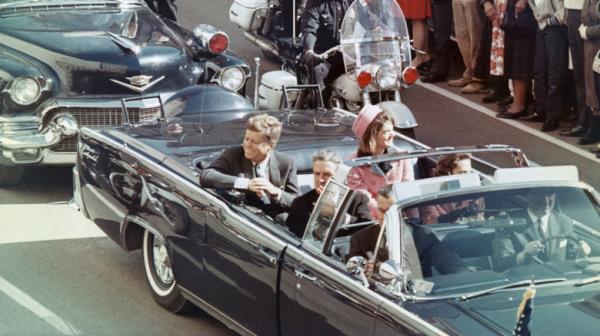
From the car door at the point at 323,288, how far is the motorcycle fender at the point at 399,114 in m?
3.88

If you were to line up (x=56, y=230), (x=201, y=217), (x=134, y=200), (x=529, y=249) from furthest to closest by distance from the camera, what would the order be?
(x=56, y=230) → (x=134, y=200) → (x=201, y=217) → (x=529, y=249)

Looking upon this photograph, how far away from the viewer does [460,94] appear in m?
16.4

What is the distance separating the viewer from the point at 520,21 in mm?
14945

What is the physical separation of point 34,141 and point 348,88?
2886 millimetres

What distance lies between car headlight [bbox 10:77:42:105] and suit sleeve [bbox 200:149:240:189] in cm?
347

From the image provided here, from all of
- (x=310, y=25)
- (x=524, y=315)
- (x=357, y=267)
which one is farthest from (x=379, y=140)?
(x=310, y=25)

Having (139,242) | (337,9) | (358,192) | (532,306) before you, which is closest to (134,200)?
(139,242)

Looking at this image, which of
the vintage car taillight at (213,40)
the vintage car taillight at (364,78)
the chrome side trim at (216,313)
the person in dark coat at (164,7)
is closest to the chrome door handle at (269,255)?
the chrome side trim at (216,313)

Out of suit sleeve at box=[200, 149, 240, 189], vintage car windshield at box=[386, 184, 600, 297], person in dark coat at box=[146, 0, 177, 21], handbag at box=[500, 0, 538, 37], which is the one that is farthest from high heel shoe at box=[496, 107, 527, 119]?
vintage car windshield at box=[386, 184, 600, 297]

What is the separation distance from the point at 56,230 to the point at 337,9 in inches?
152

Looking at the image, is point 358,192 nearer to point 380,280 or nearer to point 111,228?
point 380,280

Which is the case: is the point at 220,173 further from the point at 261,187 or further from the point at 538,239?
the point at 538,239

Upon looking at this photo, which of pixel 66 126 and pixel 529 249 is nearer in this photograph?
Result: pixel 529 249

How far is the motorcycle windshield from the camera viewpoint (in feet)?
42.0
